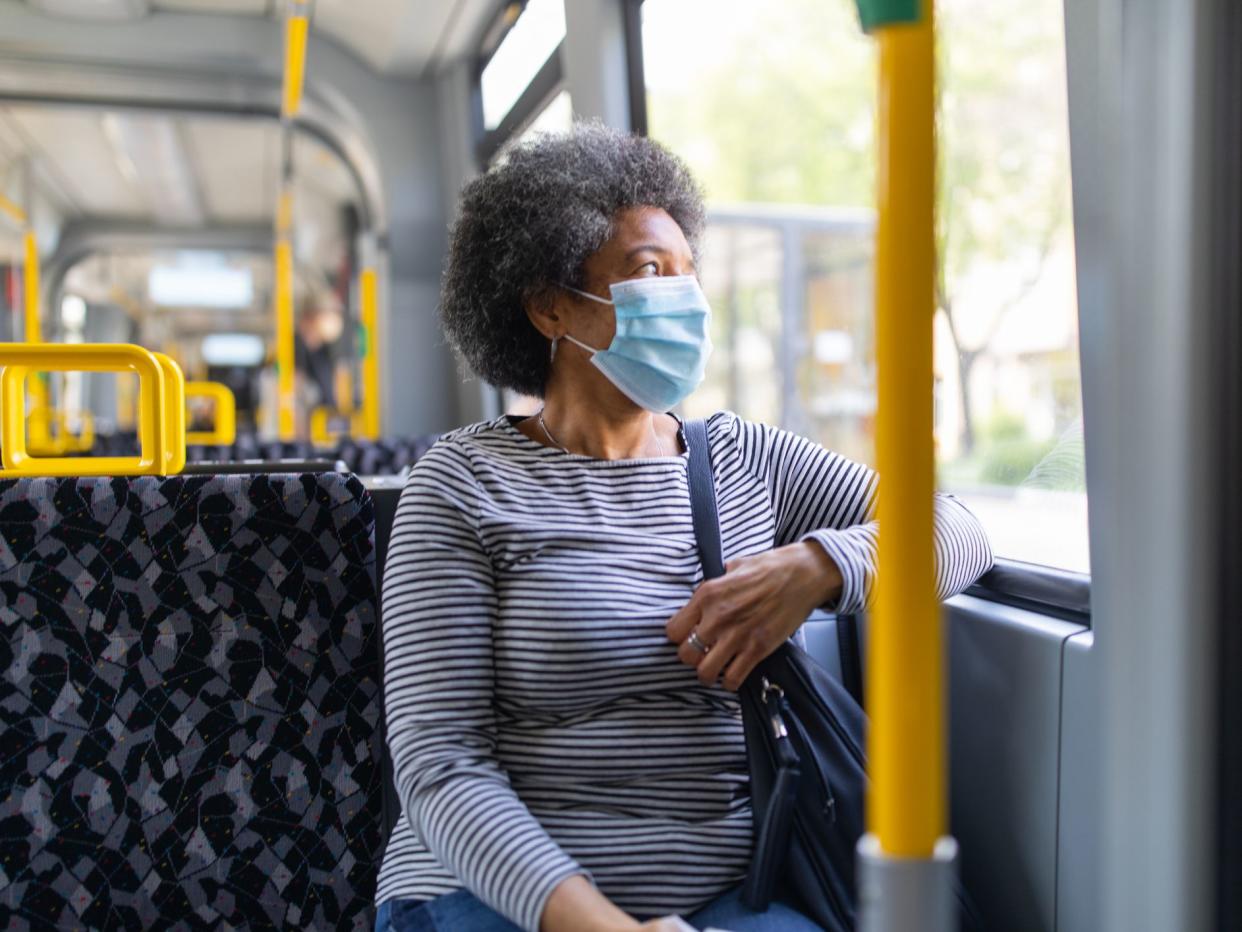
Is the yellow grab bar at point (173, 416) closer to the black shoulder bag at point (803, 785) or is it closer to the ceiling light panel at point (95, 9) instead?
the black shoulder bag at point (803, 785)

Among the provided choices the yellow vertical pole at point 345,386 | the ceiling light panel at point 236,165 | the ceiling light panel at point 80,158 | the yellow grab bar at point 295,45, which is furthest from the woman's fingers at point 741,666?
the yellow vertical pole at point 345,386

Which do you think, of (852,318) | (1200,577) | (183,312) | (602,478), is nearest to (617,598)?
(602,478)

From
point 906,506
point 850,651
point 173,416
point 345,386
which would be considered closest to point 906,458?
point 906,506

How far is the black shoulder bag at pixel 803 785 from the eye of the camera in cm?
119

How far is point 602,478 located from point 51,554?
0.71 meters

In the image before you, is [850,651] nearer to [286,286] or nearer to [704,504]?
[704,504]

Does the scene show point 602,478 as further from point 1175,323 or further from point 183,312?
point 183,312

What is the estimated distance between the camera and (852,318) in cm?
560

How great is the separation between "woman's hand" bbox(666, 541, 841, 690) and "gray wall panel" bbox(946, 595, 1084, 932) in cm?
26

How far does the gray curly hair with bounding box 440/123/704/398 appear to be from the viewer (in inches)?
56.5

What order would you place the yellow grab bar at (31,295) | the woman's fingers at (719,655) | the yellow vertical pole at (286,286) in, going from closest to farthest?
1. the woman's fingers at (719,655)
2. the yellow vertical pole at (286,286)
3. the yellow grab bar at (31,295)

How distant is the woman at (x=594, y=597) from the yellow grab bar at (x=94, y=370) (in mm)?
521

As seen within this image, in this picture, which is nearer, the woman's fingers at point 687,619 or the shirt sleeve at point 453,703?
the shirt sleeve at point 453,703

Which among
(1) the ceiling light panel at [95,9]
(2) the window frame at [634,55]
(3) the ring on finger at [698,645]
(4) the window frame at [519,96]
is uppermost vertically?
(1) the ceiling light panel at [95,9]
